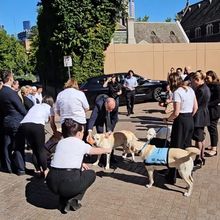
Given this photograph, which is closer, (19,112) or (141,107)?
(19,112)

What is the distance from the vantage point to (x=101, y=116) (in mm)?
7633

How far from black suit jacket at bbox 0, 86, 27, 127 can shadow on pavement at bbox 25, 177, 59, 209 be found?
3.97 ft

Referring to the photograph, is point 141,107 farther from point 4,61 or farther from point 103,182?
point 4,61

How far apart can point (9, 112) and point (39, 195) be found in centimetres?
186

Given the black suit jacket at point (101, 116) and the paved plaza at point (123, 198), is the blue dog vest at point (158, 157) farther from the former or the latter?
the black suit jacket at point (101, 116)

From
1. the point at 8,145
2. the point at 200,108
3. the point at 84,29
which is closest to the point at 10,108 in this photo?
the point at 8,145

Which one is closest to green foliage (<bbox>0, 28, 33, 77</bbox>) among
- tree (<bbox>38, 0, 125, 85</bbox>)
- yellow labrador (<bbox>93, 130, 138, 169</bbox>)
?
tree (<bbox>38, 0, 125, 85</bbox>)

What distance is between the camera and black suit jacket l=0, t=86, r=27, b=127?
717 cm

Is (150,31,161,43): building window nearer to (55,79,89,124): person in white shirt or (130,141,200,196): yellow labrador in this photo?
(55,79,89,124): person in white shirt

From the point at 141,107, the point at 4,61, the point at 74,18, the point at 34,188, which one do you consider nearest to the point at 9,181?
the point at 34,188

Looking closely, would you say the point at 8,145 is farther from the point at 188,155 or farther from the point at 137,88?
the point at 137,88

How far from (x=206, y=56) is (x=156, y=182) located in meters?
20.3

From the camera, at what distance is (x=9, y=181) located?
285 inches

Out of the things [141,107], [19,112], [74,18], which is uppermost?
[74,18]
